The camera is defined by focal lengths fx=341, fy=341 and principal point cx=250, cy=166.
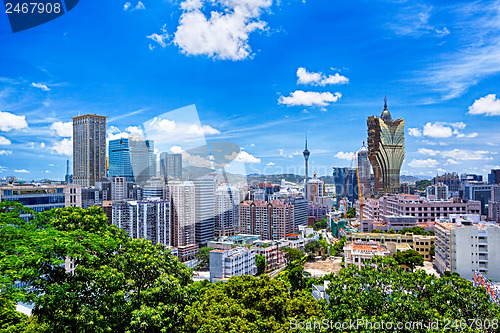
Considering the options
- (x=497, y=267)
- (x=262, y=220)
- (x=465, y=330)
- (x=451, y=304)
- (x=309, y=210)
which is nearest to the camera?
(x=465, y=330)

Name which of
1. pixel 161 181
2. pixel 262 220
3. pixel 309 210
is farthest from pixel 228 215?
pixel 309 210

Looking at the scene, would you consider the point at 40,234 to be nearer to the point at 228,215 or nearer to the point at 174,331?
the point at 174,331

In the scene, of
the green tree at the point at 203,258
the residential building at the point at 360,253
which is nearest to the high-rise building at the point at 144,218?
the green tree at the point at 203,258

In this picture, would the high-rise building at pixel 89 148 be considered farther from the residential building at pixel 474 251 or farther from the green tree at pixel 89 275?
the green tree at pixel 89 275

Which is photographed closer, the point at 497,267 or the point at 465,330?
the point at 465,330

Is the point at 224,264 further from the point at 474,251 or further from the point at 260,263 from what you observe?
the point at 474,251

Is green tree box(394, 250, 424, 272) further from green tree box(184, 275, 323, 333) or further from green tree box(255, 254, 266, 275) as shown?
green tree box(184, 275, 323, 333)

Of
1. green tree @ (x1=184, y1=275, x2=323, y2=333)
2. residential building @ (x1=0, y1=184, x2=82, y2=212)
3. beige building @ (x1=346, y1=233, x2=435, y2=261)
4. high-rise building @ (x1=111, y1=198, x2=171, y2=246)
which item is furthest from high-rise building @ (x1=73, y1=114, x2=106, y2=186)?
green tree @ (x1=184, y1=275, x2=323, y2=333)

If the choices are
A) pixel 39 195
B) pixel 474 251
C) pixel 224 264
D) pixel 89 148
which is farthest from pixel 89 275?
pixel 89 148
